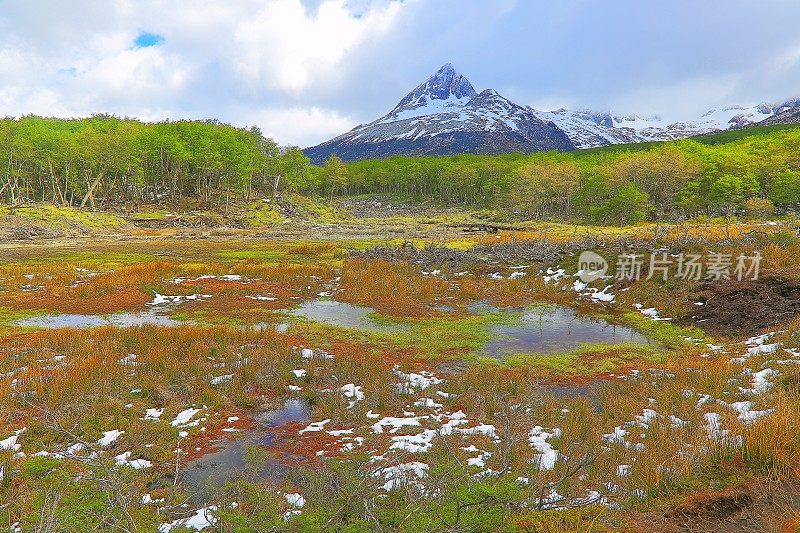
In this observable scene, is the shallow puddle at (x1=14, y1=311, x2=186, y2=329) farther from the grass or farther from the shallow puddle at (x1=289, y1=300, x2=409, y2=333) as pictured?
the shallow puddle at (x1=289, y1=300, x2=409, y2=333)

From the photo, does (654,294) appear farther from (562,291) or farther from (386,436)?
(386,436)

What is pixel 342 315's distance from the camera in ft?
61.1

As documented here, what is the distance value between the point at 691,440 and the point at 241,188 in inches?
3185

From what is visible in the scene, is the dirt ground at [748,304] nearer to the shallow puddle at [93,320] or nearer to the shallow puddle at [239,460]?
the shallow puddle at [239,460]

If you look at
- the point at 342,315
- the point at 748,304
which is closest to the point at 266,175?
the point at 342,315

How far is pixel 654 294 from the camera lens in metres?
19.4

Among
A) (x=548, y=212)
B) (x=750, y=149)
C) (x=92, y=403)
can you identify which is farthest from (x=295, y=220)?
(x=750, y=149)

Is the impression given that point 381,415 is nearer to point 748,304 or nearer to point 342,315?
point 342,315

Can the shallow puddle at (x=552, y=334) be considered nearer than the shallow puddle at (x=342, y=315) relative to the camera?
Yes

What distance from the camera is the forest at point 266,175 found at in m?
57.7

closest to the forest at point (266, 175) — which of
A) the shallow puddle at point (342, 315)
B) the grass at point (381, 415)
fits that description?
the shallow puddle at point (342, 315)

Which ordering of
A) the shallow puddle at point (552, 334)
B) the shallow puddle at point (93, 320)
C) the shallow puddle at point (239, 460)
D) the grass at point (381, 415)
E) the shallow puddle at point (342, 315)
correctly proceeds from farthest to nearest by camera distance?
the shallow puddle at point (342, 315) → the shallow puddle at point (93, 320) → the shallow puddle at point (552, 334) → the shallow puddle at point (239, 460) → the grass at point (381, 415)

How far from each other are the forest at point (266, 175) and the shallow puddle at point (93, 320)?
4712 centimetres

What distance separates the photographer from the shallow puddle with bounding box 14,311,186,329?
15.8 meters
